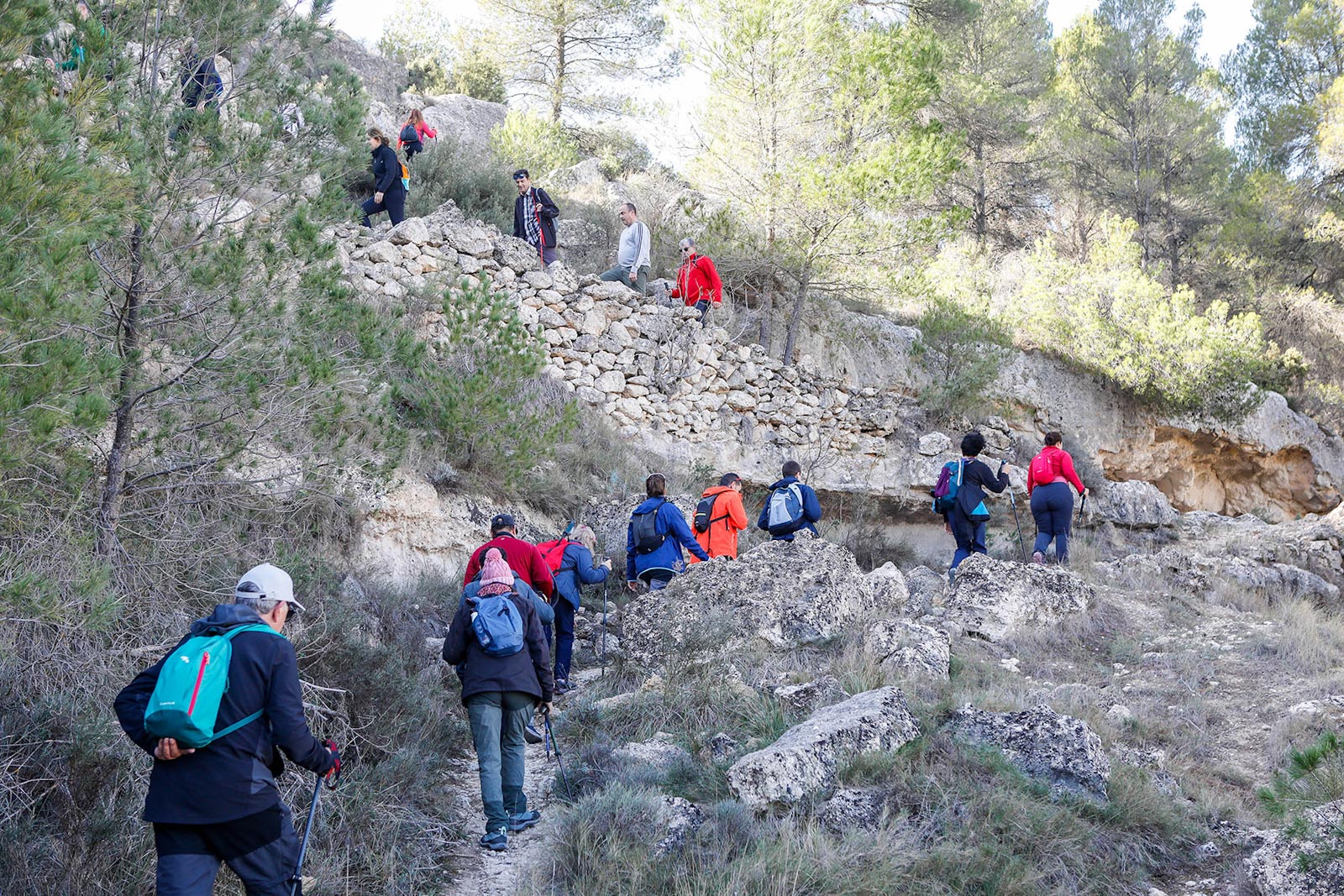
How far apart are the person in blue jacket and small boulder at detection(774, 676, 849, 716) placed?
184cm

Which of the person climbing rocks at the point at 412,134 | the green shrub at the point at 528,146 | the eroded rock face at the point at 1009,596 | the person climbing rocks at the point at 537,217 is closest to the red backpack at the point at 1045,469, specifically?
the eroded rock face at the point at 1009,596

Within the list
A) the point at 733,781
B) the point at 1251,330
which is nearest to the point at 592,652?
the point at 733,781

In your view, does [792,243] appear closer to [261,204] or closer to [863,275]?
[863,275]

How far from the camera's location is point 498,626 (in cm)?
474

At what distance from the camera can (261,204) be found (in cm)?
588

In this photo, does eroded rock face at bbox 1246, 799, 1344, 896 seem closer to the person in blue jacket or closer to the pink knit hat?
the pink knit hat

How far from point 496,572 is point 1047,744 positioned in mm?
2948

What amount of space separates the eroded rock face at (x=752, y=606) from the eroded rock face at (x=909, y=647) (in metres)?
0.49

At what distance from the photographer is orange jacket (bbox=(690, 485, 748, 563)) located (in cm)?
828

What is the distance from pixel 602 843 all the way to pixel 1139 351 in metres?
16.4

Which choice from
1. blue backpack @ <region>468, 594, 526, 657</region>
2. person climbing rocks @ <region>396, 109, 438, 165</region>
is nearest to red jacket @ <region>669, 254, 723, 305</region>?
person climbing rocks @ <region>396, 109, 438, 165</region>

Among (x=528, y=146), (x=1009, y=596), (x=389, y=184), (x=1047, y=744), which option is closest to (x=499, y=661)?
(x=1047, y=744)

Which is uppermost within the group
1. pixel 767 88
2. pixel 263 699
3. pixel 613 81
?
pixel 613 81

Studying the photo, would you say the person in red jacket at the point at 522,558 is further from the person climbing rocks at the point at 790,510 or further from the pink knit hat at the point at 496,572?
the person climbing rocks at the point at 790,510
